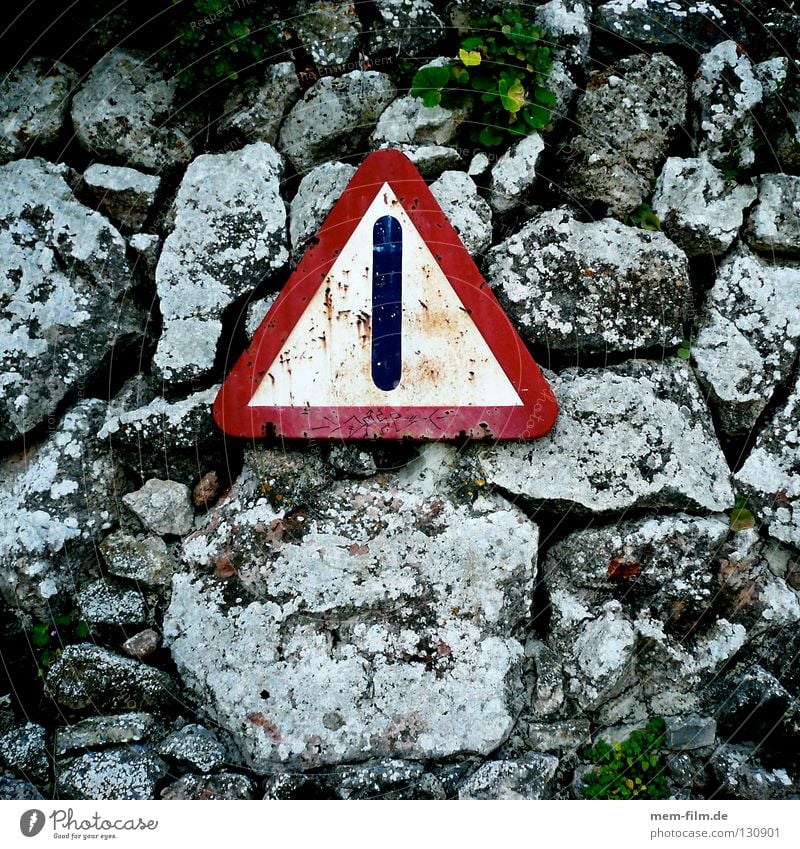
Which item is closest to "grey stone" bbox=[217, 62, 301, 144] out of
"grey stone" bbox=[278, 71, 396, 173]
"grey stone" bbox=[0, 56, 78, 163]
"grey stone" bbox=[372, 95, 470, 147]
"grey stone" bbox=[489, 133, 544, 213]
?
"grey stone" bbox=[278, 71, 396, 173]

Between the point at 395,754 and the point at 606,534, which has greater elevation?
the point at 606,534

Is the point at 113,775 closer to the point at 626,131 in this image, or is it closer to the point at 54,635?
the point at 54,635

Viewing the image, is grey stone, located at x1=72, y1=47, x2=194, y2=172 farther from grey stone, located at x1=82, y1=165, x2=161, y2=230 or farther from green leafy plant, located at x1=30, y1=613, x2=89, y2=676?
green leafy plant, located at x1=30, y1=613, x2=89, y2=676

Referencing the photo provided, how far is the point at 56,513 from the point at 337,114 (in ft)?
5.02

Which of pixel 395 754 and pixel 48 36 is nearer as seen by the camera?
pixel 395 754

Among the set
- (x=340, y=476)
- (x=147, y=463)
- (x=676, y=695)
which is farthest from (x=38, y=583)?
(x=676, y=695)

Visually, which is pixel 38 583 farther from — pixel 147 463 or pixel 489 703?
pixel 489 703

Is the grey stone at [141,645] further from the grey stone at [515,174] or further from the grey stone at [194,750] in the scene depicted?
the grey stone at [515,174]

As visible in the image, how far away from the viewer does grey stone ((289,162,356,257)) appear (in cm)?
237

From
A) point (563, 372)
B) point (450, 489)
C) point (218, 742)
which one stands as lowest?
point (218, 742)

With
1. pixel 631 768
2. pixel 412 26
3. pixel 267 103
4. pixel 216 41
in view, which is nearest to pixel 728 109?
pixel 412 26

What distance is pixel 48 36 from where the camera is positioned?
2.50 metres

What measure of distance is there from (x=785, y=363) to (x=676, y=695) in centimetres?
104

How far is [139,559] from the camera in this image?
90.7 inches
